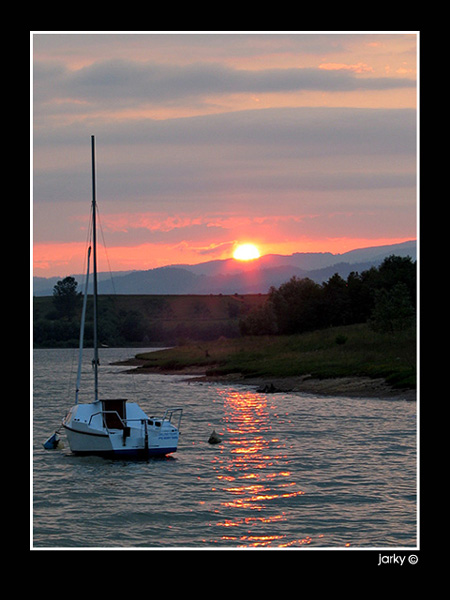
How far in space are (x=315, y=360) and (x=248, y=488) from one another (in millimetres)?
61047

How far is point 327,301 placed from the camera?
448 feet

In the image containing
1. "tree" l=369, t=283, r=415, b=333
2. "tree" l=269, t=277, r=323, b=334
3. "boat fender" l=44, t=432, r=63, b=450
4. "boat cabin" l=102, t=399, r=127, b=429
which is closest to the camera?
"boat cabin" l=102, t=399, r=127, b=429

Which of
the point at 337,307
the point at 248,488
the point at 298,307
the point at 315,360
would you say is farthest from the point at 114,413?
the point at 298,307

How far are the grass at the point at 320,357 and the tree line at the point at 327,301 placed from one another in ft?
21.1

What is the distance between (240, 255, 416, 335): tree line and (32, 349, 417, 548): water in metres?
73.7

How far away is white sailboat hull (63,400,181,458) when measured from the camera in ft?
128

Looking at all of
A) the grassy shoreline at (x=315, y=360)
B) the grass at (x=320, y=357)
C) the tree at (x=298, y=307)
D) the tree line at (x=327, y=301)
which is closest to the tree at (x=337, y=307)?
the tree line at (x=327, y=301)

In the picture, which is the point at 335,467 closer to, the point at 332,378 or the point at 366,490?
the point at 366,490

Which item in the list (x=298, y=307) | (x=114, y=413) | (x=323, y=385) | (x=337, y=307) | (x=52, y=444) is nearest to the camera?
(x=114, y=413)

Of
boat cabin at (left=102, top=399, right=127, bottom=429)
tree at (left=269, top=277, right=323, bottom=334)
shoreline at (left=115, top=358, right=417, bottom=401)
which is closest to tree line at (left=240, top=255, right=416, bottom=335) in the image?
tree at (left=269, top=277, right=323, bottom=334)

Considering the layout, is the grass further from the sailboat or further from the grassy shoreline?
the sailboat

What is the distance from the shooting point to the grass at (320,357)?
80.1 metres

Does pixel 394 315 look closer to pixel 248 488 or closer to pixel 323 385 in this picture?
pixel 323 385

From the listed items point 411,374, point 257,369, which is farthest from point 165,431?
point 257,369
